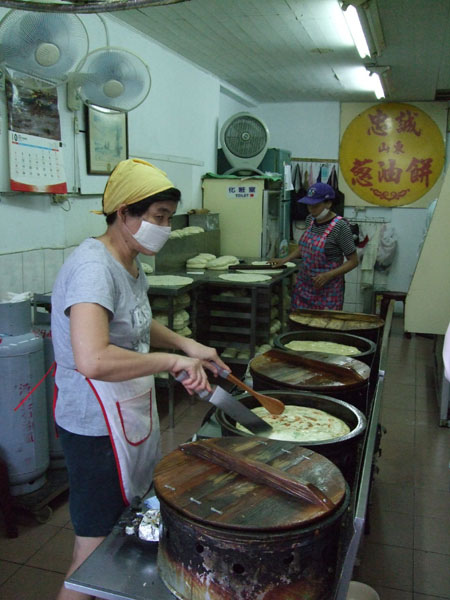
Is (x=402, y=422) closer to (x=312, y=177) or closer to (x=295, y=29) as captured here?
(x=295, y=29)

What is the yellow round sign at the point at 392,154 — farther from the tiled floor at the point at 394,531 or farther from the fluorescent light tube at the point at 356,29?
the tiled floor at the point at 394,531

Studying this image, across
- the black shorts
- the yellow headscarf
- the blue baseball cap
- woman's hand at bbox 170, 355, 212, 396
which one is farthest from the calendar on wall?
woman's hand at bbox 170, 355, 212, 396

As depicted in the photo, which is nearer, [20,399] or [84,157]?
[20,399]

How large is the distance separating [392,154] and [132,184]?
23.4ft

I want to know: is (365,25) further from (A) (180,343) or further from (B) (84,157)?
(A) (180,343)

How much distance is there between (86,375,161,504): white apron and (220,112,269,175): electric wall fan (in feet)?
15.8

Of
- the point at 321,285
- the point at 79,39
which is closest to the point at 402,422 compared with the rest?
the point at 321,285

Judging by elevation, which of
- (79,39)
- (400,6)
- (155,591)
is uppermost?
(400,6)

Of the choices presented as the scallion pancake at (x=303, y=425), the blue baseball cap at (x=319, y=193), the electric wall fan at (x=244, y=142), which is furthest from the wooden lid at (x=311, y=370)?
the electric wall fan at (x=244, y=142)

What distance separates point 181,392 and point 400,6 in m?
3.54

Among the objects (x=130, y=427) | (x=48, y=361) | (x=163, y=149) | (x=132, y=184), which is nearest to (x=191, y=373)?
(x=130, y=427)

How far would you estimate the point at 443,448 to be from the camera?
3.96m

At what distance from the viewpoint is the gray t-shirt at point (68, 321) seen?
1513 millimetres

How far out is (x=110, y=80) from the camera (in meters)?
3.40
